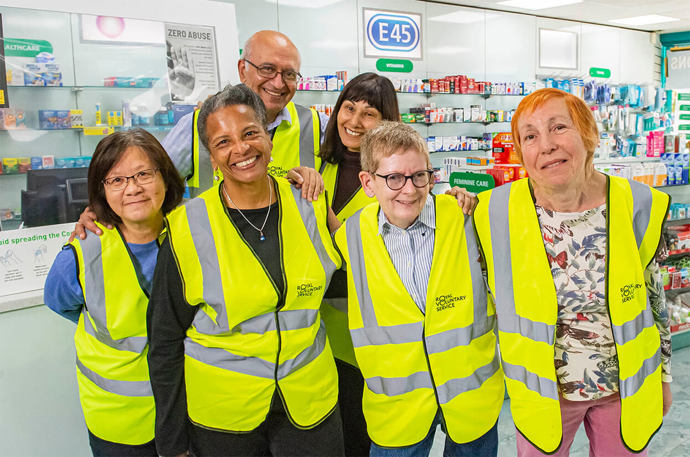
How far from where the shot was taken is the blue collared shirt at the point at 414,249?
1706 millimetres

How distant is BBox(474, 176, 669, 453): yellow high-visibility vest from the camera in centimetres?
163

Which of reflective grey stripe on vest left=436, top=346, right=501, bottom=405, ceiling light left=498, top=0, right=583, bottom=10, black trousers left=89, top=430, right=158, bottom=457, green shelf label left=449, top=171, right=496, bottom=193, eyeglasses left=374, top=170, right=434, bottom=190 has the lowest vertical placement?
black trousers left=89, top=430, right=158, bottom=457

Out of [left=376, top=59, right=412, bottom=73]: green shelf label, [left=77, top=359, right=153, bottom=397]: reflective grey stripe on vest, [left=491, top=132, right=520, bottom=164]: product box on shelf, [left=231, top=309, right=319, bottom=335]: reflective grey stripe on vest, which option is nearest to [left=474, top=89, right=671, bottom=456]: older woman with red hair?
[left=231, top=309, right=319, bottom=335]: reflective grey stripe on vest

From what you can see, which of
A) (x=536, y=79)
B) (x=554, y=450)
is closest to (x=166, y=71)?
(x=554, y=450)

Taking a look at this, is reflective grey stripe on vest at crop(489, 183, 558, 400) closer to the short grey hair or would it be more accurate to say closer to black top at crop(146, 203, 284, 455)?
black top at crop(146, 203, 284, 455)

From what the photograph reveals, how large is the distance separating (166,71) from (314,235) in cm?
202

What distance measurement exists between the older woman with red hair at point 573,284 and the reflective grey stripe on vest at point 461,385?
0.11m

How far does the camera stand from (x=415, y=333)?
1.68 metres

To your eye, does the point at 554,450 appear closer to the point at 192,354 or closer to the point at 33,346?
the point at 192,354

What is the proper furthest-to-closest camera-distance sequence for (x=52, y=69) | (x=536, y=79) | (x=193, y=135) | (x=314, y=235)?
(x=536, y=79) → (x=52, y=69) → (x=193, y=135) → (x=314, y=235)

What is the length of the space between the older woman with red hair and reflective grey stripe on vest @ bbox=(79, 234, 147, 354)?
123cm

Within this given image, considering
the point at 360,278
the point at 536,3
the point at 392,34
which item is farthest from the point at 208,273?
the point at 536,3

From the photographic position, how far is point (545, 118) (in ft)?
5.35

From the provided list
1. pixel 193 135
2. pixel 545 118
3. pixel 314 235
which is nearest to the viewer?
pixel 545 118
